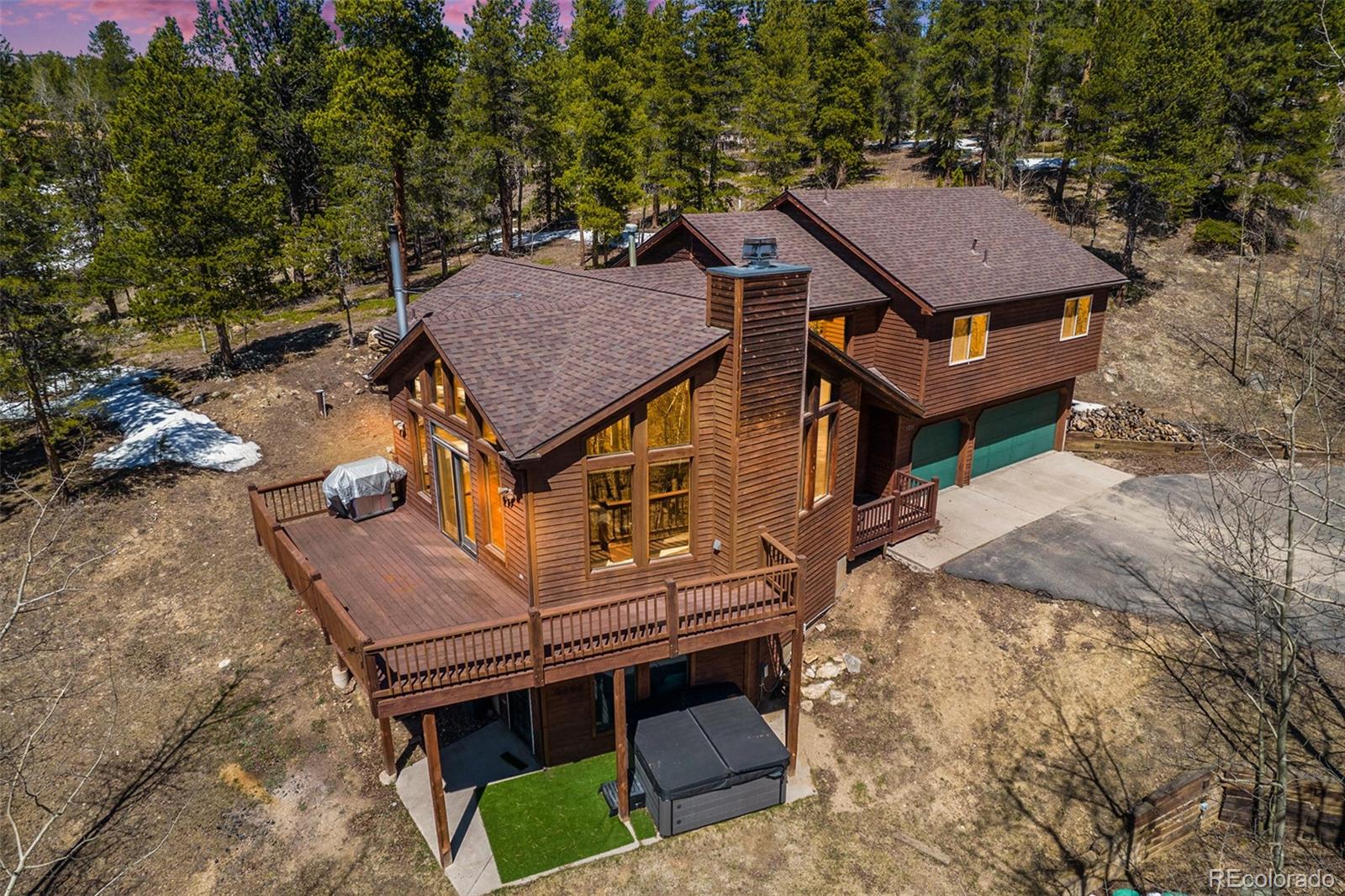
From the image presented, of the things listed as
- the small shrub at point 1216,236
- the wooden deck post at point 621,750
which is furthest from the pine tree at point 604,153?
the wooden deck post at point 621,750

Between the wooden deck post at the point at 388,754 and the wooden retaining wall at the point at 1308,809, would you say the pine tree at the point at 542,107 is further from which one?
the wooden retaining wall at the point at 1308,809

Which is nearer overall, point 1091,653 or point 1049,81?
point 1091,653

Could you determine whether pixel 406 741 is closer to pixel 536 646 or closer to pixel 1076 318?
pixel 536 646

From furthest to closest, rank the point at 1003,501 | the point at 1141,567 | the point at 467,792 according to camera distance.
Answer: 1. the point at 1003,501
2. the point at 1141,567
3. the point at 467,792

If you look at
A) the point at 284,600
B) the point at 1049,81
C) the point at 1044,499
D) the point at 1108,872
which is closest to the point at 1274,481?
the point at 1044,499

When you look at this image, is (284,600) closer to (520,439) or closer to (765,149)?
(520,439)

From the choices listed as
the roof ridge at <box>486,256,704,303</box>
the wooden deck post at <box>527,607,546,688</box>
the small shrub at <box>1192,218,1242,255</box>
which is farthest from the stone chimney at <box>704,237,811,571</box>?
the small shrub at <box>1192,218,1242,255</box>

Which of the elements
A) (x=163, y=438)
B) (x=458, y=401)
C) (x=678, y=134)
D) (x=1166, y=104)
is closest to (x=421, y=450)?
(x=458, y=401)
